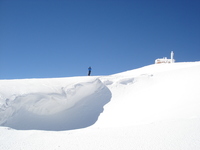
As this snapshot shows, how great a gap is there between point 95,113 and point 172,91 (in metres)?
4.18

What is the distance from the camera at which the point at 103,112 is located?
27.5 ft

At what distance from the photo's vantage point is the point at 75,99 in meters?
8.77

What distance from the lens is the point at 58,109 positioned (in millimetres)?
8039

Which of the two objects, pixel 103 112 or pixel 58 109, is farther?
pixel 103 112

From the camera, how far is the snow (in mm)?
4078

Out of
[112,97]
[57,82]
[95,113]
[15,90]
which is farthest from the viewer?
[112,97]

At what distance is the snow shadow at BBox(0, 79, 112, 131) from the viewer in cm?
651

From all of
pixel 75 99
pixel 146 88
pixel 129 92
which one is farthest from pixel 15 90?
pixel 146 88

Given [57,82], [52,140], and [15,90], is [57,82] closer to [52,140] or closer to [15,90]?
[15,90]

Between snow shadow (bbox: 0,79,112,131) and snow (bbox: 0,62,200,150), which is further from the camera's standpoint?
snow shadow (bbox: 0,79,112,131)

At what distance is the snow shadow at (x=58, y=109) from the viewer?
6.51 m

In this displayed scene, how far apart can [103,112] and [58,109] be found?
7.13ft

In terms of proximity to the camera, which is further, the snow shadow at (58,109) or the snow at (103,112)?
the snow shadow at (58,109)

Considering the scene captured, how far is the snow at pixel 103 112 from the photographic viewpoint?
4078mm
